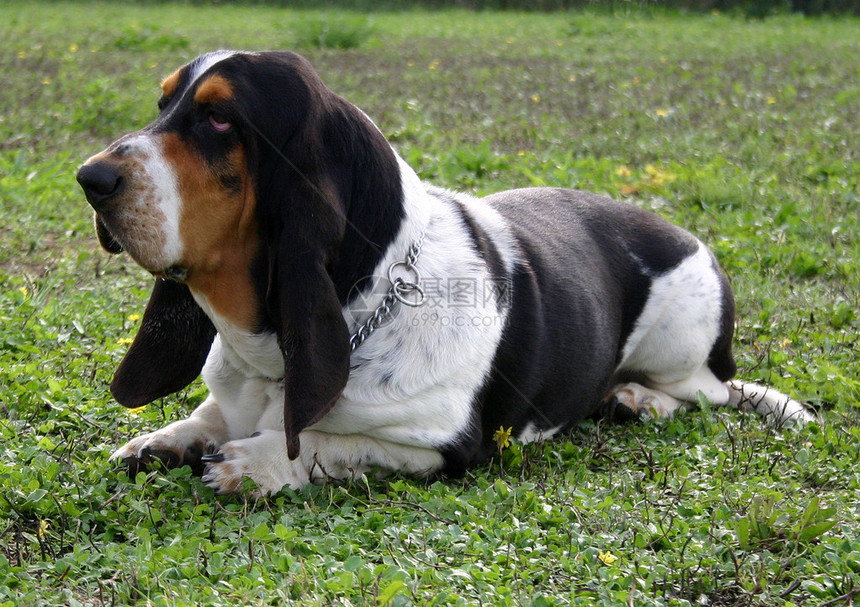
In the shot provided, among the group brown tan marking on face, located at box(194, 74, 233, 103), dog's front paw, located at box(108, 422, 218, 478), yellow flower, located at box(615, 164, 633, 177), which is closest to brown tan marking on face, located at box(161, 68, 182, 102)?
brown tan marking on face, located at box(194, 74, 233, 103)

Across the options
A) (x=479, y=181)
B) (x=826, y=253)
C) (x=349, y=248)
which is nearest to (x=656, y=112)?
(x=479, y=181)

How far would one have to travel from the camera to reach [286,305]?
10.0ft

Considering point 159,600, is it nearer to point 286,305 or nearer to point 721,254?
point 286,305

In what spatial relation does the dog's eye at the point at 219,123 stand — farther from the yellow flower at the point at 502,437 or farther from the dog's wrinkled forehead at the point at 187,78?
the yellow flower at the point at 502,437

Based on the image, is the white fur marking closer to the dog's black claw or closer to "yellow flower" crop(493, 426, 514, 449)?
"yellow flower" crop(493, 426, 514, 449)

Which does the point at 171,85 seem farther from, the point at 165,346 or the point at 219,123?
the point at 165,346

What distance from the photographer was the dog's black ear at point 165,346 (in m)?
3.54

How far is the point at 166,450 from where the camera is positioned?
3.38 metres

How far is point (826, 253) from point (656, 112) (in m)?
4.12

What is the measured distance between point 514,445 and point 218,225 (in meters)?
1.32

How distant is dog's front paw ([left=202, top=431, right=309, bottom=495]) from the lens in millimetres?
3168

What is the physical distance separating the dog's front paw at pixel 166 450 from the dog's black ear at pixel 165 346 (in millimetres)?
169

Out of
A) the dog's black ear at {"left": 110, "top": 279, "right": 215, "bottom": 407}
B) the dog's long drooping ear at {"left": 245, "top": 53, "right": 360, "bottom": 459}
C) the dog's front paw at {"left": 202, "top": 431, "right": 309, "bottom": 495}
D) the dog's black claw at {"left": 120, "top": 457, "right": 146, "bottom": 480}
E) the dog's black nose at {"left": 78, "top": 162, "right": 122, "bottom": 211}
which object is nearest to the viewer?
the dog's black nose at {"left": 78, "top": 162, "right": 122, "bottom": 211}

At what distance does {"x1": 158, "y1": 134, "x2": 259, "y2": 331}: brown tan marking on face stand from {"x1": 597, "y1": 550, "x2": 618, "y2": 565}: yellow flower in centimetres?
129
